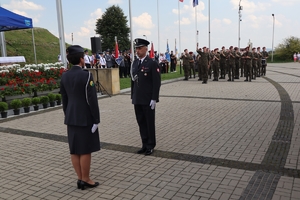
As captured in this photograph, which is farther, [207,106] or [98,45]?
[98,45]

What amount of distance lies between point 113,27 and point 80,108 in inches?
2005

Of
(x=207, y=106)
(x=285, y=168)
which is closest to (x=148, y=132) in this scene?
(x=285, y=168)

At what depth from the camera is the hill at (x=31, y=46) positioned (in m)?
42.2

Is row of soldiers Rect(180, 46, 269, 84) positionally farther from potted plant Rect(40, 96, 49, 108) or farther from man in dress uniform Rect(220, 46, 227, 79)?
potted plant Rect(40, 96, 49, 108)

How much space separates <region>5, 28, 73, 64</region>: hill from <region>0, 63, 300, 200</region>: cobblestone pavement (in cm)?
3478

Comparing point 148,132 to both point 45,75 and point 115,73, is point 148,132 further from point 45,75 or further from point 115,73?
point 115,73

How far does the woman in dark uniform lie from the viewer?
3.58 meters

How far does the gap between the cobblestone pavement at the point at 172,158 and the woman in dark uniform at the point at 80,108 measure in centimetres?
61

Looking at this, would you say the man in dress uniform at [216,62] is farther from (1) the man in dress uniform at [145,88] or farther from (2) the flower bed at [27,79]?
(1) the man in dress uniform at [145,88]

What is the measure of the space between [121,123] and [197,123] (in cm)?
191

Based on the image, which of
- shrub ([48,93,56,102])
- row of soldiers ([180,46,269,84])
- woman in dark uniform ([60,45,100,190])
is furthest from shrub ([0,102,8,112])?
row of soldiers ([180,46,269,84])

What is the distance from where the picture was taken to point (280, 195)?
3.46 metres

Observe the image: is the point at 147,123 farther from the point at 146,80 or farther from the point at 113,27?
the point at 113,27

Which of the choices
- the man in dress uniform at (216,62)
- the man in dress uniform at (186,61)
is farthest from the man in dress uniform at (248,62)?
the man in dress uniform at (186,61)
